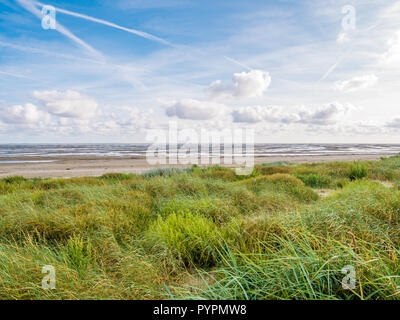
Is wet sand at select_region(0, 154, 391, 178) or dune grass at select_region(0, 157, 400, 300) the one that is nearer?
dune grass at select_region(0, 157, 400, 300)

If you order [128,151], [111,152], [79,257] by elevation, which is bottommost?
[79,257]

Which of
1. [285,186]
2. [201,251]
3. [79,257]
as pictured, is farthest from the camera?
[285,186]

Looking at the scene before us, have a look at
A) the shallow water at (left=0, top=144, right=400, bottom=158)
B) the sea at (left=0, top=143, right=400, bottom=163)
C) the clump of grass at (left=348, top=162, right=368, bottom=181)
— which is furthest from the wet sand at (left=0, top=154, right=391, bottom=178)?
the clump of grass at (left=348, top=162, right=368, bottom=181)

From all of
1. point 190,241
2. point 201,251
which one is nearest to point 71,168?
point 190,241

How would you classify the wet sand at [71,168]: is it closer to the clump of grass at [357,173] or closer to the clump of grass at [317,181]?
the clump of grass at [317,181]

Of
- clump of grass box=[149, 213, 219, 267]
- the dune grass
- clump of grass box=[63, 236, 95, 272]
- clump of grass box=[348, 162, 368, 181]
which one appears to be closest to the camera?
the dune grass

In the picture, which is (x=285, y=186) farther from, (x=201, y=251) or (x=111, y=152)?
(x=111, y=152)

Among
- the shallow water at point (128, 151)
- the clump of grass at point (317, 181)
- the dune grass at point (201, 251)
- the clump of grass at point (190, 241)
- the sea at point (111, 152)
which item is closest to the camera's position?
the dune grass at point (201, 251)

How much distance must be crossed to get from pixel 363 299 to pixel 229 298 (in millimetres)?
1009

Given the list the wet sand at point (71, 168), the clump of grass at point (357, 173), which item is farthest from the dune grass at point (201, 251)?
the wet sand at point (71, 168)

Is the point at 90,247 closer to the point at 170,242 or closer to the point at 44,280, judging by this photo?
the point at 44,280

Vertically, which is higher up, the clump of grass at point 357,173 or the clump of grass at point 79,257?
the clump of grass at point 357,173

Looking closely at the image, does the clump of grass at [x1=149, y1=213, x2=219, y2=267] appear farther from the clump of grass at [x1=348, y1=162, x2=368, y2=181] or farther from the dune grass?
the clump of grass at [x1=348, y1=162, x2=368, y2=181]
